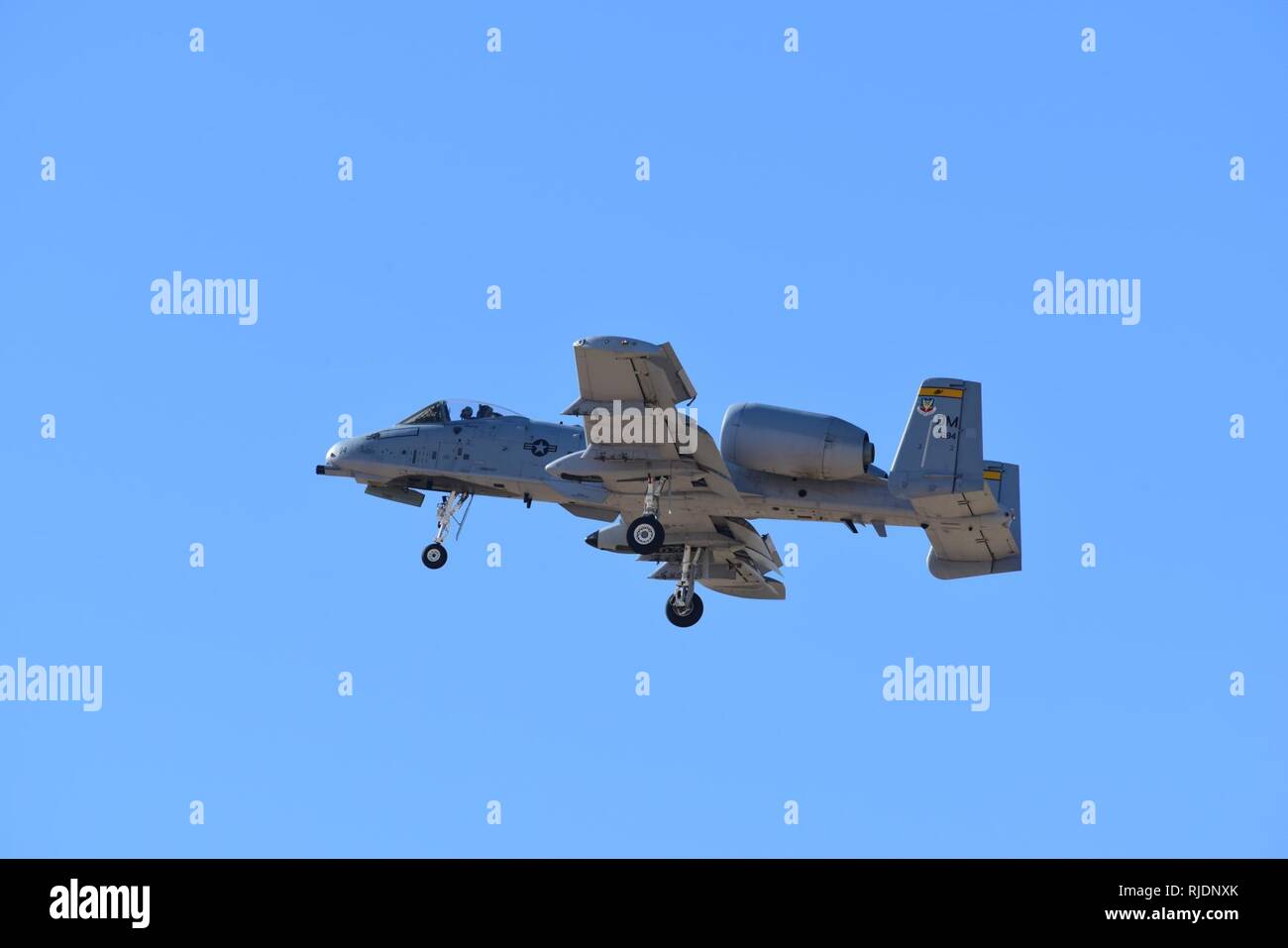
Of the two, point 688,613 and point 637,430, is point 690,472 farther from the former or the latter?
point 688,613

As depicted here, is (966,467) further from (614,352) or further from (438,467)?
(438,467)

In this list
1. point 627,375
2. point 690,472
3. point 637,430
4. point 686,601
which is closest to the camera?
point 627,375

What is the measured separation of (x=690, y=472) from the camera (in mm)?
39031

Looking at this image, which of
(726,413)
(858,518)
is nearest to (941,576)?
(858,518)

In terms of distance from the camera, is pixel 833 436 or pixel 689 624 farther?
pixel 689 624

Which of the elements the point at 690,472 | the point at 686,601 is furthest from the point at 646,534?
the point at 686,601

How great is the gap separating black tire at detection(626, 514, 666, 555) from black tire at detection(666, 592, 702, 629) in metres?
3.17

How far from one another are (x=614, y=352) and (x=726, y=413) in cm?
363

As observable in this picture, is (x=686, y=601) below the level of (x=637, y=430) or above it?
below

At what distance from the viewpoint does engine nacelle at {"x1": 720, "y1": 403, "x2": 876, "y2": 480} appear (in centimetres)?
3778

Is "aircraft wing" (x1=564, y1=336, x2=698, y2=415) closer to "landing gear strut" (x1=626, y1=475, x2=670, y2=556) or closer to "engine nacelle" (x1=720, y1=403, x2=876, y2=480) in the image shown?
"engine nacelle" (x1=720, y1=403, x2=876, y2=480)

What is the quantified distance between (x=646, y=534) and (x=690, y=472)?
155 centimetres

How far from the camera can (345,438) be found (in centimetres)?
4372
